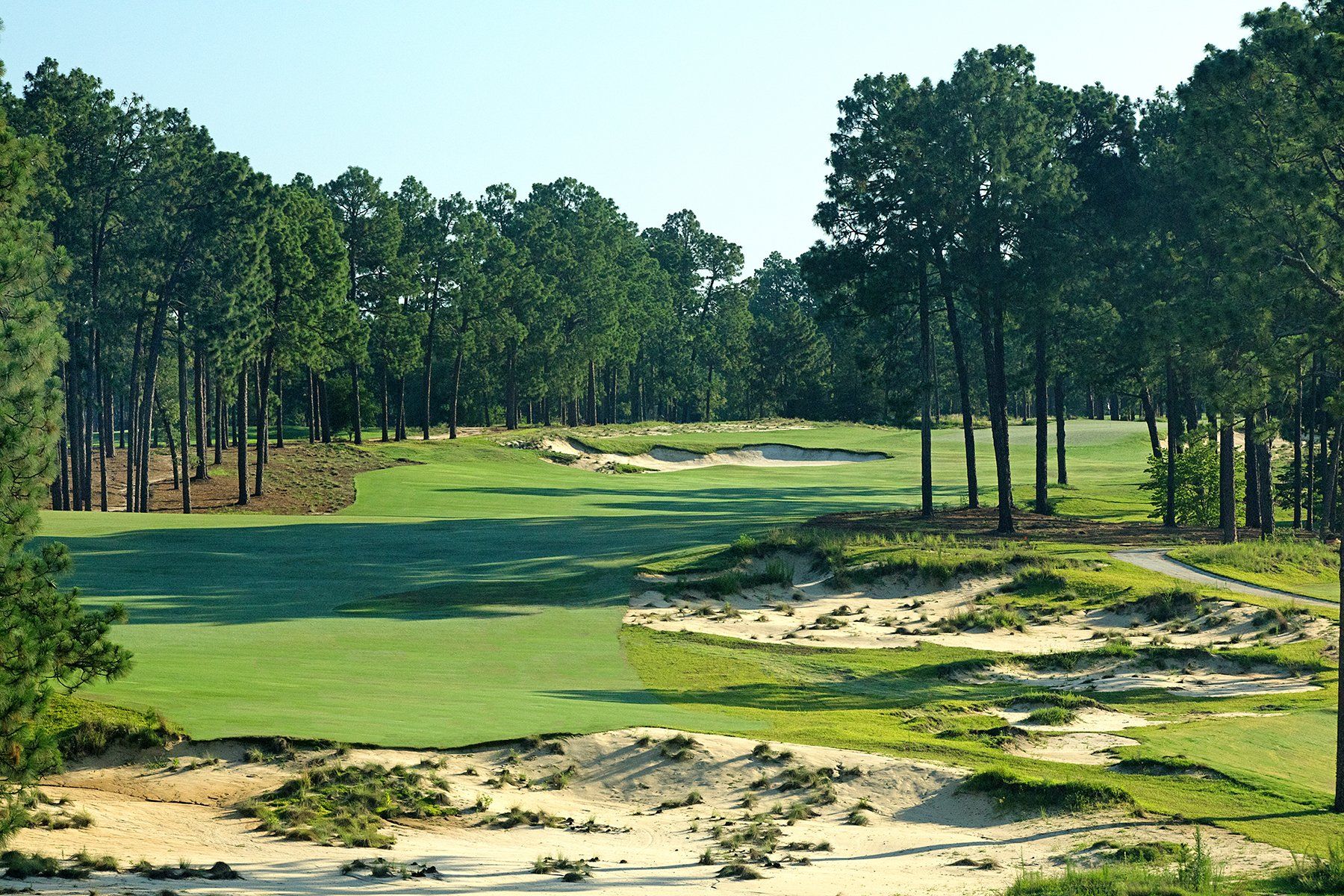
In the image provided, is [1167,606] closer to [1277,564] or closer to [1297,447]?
[1277,564]

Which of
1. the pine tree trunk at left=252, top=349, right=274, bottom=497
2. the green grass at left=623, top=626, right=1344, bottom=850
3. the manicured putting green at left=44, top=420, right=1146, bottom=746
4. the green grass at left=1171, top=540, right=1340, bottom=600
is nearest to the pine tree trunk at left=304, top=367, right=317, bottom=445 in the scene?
the pine tree trunk at left=252, top=349, right=274, bottom=497

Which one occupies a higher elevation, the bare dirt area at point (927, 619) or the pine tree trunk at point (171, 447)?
the pine tree trunk at point (171, 447)

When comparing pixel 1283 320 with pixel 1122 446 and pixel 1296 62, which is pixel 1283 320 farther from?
pixel 1122 446

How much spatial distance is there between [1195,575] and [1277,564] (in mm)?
3392

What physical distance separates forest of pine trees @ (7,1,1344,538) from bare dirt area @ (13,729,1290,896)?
21.0 ft

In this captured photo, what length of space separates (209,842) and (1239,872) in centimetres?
1055

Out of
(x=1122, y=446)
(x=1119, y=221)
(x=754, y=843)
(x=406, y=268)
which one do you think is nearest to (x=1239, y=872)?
(x=754, y=843)

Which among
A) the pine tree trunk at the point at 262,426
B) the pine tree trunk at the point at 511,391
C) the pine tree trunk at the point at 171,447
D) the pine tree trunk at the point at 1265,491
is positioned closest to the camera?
the pine tree trunk at the point at 1265,491

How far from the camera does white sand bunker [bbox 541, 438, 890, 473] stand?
8112cm

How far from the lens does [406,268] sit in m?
81.2

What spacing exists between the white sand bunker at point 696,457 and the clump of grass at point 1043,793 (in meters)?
62.6

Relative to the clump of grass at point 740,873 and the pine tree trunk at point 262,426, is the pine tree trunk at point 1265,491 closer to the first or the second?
the clump of grass at point 740,873

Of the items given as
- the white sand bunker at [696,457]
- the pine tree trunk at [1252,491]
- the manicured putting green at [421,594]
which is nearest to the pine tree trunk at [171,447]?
the manicured putting green at [421,594]

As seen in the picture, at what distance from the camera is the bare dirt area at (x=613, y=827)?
12344 millimetres
